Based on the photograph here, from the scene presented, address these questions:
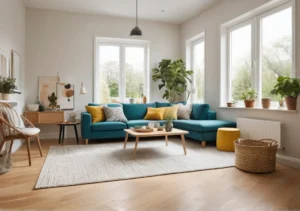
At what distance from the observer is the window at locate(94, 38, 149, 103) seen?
6.09 m

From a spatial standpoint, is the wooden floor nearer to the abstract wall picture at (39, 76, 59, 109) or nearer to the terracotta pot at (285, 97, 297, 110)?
the terracotta pot at (285, 97, 297, 110)

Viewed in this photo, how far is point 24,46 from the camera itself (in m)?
5.36

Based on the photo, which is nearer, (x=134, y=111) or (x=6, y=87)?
(x=6, y=87)

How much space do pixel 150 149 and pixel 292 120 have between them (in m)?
2.28

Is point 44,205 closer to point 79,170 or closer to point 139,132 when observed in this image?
point 79,170

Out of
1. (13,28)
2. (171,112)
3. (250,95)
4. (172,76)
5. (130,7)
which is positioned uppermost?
(130,7)

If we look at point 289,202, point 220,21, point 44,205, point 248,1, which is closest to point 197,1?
point 220,21

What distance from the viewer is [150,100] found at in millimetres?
6469

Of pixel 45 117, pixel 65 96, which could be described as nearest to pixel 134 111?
pixel 65 96

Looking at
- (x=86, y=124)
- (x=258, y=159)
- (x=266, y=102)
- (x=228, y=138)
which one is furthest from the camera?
(x=86, y=124)

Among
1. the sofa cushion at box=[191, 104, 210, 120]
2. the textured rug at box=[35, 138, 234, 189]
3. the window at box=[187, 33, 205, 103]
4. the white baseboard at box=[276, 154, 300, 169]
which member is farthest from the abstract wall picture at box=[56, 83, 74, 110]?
the white baseboard at box=[276, 154, 300, 169]

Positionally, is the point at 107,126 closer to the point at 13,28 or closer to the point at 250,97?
the point at 13,28

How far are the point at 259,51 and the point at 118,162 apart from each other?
10.4 ft

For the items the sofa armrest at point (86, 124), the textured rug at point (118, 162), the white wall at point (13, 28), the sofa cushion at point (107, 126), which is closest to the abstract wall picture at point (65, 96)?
the white wall at point (13, 28)
